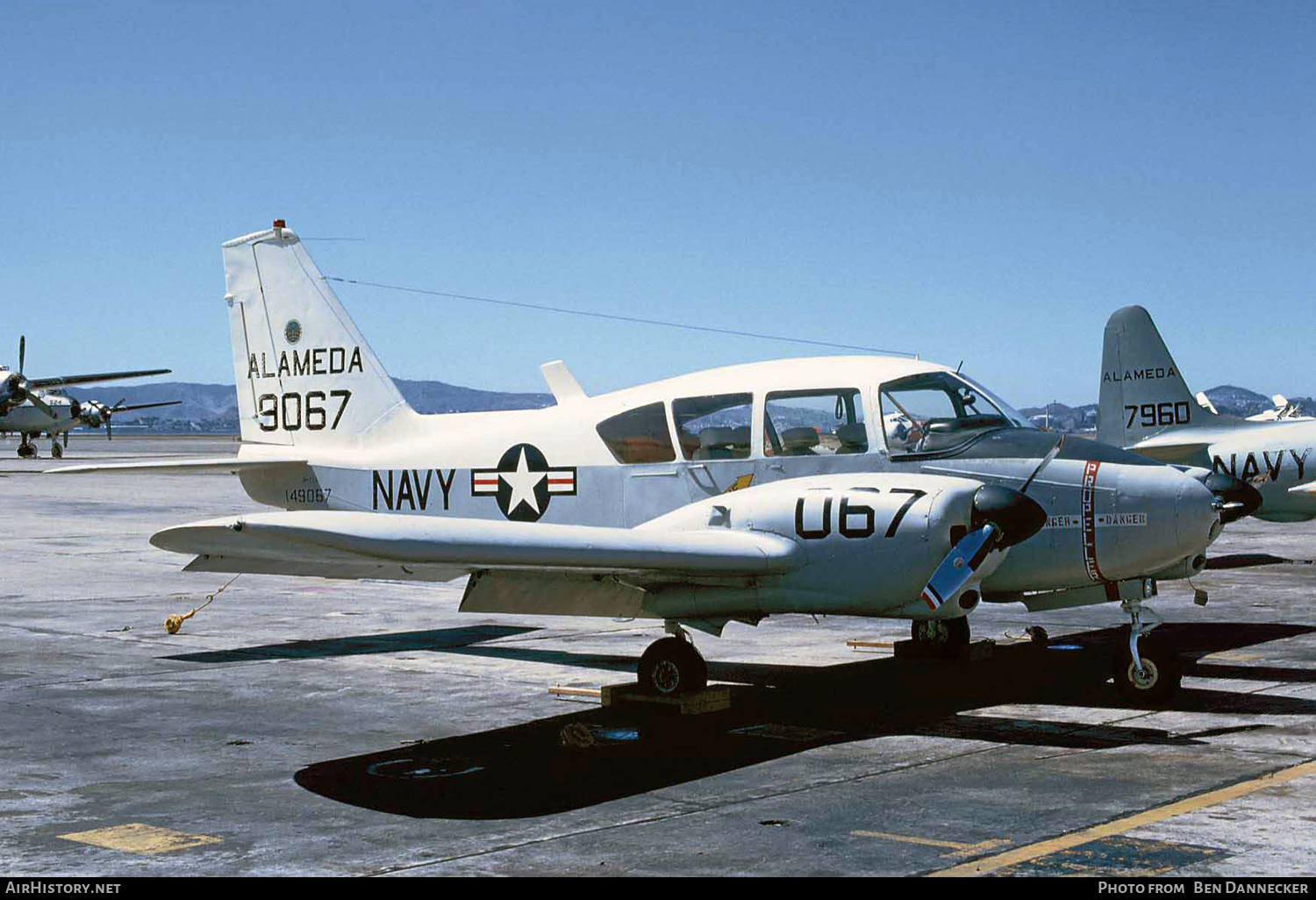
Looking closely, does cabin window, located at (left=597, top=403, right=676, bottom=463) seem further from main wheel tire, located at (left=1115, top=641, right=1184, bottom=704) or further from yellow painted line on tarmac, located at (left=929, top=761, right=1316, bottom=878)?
yellow painted line on tarmac, located at (left=929, top=761, right=1316, bottom=878)

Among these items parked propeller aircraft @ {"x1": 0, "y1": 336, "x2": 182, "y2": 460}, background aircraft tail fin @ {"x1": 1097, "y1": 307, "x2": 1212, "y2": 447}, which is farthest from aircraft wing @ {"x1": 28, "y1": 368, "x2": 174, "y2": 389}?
background aircraft tail fin @ {"x1": 1097, "y1": 307, "x2": 1212, "y2": 447}

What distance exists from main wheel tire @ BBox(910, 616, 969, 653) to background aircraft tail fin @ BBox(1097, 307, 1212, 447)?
15.0m

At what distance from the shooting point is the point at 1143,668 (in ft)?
36.8

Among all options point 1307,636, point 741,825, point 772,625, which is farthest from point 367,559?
point 1307,636

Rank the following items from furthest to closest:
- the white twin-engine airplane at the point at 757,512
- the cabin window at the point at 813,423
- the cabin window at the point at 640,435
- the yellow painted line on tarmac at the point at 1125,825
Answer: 1. the cabin window at the point at 640,435
2. the cabin window at the point at 813,423
3. the white twin-engine airplane at the point at 757,512
4. the yellow painted line on tarmac at the point at 1125,825

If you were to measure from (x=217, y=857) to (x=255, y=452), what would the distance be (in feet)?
28.4

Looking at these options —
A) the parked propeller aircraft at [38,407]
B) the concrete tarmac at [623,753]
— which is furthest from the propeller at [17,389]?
the concrete tarmac at [623,753]

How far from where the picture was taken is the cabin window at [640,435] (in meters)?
12.2

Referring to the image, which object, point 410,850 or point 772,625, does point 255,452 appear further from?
point 410,850

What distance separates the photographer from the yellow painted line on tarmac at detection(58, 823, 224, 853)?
720 cm

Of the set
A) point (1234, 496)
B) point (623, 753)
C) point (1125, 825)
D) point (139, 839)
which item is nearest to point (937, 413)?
point (1234, 496)

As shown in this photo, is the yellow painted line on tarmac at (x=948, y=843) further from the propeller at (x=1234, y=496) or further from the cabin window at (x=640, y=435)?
the propeller at (x=1234, y=496)

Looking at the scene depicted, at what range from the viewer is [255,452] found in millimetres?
15086

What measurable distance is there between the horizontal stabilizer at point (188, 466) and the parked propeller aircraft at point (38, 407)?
61072mm
